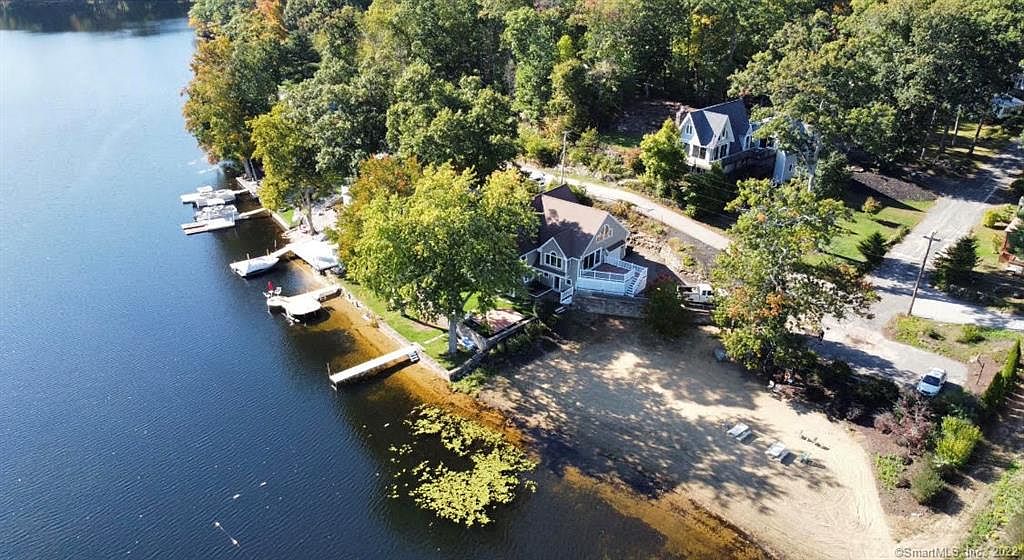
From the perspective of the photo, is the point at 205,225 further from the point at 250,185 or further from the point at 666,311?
the point at 666,311

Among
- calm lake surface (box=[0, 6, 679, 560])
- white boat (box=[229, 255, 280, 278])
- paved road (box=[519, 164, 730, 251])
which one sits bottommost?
calm lake surface (box=[0, 6, 679, 560])

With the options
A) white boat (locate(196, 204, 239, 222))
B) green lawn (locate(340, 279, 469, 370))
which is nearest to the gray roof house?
green lawn (locate(340, 279, 469, 370))

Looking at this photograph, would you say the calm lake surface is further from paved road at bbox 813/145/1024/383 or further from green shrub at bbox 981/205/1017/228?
green shrub at bbox 981/205/1017/228

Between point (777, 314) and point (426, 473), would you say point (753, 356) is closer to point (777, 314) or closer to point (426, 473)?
point (777, 314)

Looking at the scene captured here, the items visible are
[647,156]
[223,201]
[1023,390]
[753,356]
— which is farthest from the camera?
[223,201]

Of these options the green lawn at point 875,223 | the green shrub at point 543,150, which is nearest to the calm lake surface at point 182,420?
the green shrub at point 543,150

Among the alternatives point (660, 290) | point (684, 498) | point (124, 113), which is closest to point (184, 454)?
point (684, 498)
